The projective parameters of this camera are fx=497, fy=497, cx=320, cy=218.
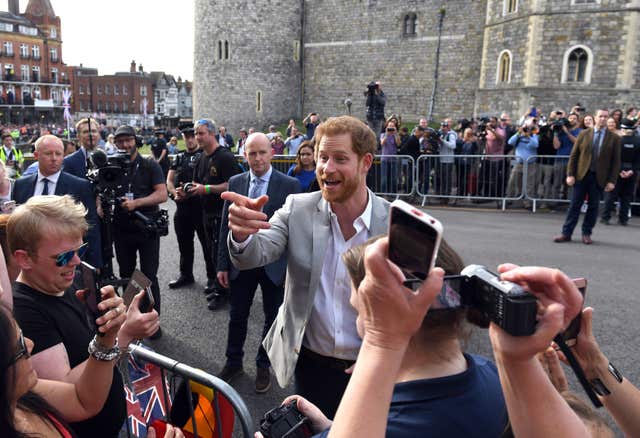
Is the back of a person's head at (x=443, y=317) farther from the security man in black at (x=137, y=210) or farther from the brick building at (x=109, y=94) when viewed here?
the brick building at (x=109, y=94)

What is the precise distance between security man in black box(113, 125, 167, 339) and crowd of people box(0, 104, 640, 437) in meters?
0.01

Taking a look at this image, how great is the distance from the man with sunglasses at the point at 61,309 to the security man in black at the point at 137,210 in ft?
7.99

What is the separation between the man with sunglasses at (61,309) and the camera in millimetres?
1914

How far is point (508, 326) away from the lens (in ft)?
3.19

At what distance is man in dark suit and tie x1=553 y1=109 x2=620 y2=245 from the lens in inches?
291

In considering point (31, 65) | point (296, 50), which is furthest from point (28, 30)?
point (296, 50)

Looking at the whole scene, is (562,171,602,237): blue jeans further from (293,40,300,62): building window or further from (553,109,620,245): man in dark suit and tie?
(293,40,300,62): building window

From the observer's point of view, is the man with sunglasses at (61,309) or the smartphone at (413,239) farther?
the man with sunglasses at (61,309)

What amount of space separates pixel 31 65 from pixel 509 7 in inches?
2490

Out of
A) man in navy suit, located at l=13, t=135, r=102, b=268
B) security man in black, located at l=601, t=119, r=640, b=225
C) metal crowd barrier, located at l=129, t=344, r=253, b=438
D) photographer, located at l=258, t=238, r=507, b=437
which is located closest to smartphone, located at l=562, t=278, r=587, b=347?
photographer, located at l=258, t=238, r=507, b=437

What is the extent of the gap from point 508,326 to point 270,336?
205 centimetres

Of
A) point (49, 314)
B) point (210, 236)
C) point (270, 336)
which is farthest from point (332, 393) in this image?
point (210, 236)

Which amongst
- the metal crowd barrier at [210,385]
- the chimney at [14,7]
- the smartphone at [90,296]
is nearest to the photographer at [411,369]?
the metal crowd barrier at [210,385]

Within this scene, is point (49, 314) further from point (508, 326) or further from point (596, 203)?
point (596, 203)
